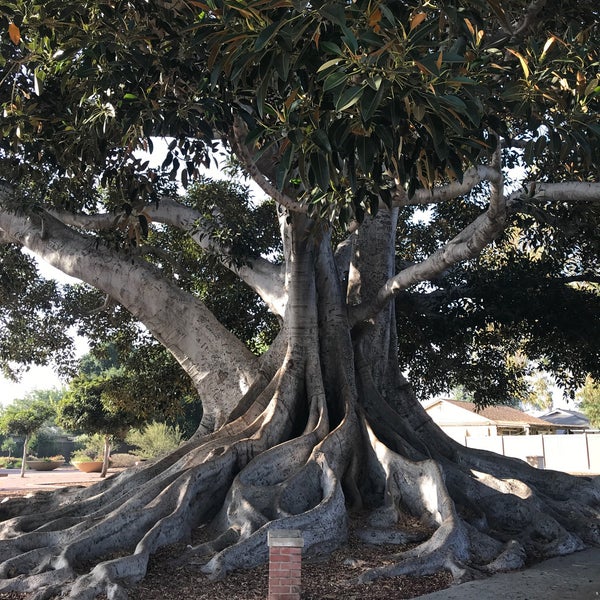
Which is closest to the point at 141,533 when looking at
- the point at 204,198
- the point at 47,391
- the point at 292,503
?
the point at 292,503

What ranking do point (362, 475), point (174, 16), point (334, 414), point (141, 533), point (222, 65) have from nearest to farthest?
point (222, 65)
point (174, 16)
point (141, 533)
point (362, 475)
point (334, 414)

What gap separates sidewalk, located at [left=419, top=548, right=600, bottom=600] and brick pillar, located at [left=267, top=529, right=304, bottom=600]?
3.92 ft

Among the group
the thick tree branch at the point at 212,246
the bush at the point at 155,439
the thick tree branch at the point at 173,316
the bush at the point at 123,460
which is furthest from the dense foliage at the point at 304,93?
the bush at the point at 123,460

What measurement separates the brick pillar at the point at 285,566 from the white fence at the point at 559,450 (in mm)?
23489

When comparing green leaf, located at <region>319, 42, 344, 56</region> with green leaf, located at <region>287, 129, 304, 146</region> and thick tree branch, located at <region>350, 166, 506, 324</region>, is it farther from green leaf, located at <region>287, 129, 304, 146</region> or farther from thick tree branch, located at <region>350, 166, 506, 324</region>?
thick tree branch, located at <region>350, 166, 506, 324</region>

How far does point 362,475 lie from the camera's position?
8.69m

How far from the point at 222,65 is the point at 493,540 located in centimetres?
544

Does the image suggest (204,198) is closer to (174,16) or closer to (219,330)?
(219,330)

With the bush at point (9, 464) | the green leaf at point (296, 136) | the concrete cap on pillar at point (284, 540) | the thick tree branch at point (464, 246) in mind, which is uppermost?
the thick tree branch at point (464, 246)

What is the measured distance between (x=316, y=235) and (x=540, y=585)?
4682 millimetres

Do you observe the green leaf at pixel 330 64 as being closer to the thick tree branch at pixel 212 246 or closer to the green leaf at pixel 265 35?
the green leaf at pixel 265 35

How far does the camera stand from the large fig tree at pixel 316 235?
401 cm

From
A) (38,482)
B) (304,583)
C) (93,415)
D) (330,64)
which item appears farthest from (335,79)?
(93,415)

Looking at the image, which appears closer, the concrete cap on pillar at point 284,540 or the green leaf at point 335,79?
the green leaf at point 335,79
